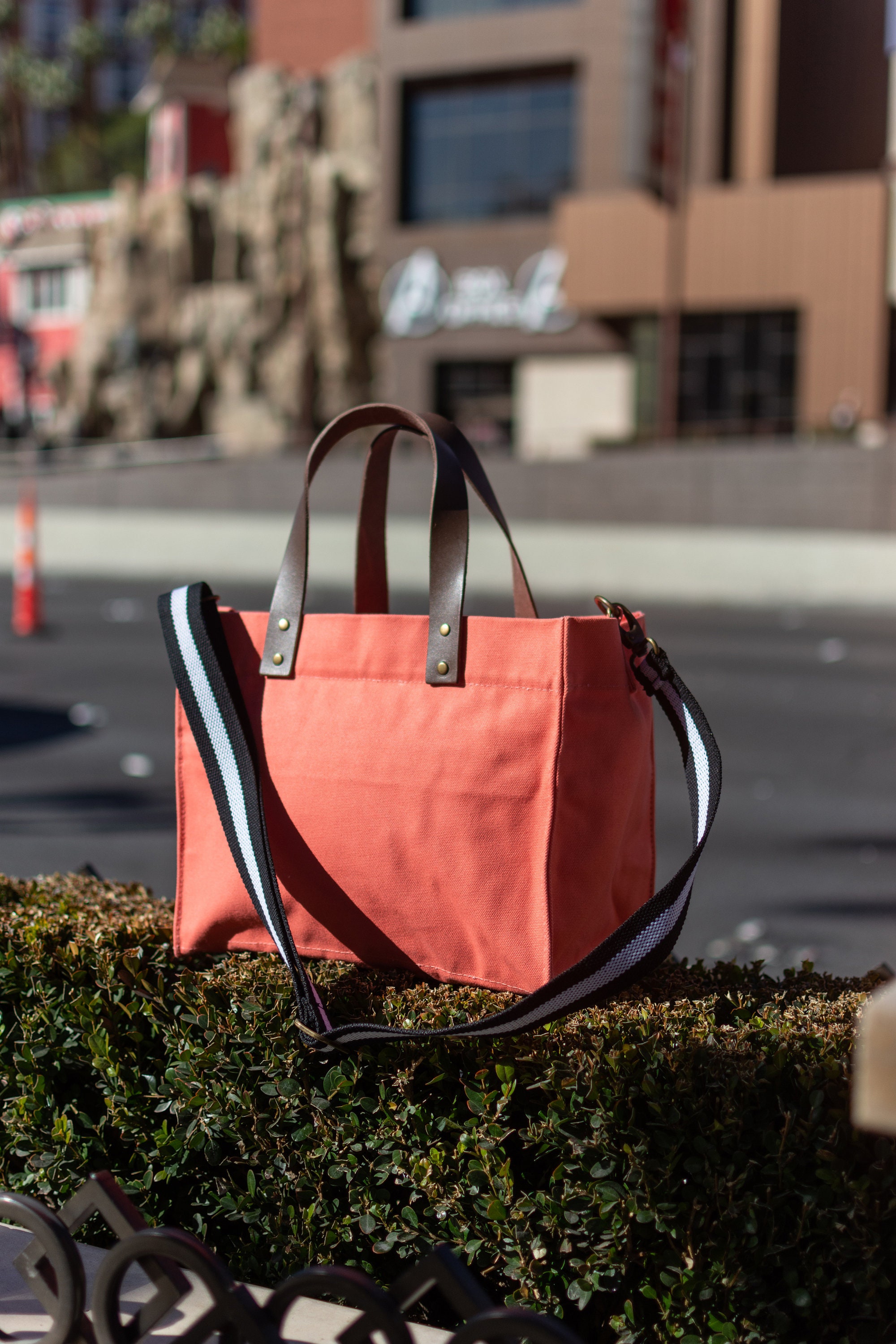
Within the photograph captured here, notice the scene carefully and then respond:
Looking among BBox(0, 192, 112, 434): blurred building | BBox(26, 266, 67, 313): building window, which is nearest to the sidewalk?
BBox(0, 192, 112, 434): blurred building

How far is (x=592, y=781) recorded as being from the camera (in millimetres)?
2158

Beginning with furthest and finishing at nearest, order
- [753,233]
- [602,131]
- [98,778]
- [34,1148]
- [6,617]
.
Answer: [602,131], [753,233], [6,617], [98,778], [34,1148]

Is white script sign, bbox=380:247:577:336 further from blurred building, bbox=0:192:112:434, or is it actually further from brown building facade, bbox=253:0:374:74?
blurred building, bbox=0:192:112:434

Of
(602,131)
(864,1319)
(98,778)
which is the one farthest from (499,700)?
(602,131)

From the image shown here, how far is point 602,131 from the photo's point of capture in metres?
34.2

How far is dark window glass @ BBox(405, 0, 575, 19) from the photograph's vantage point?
34.6 metres

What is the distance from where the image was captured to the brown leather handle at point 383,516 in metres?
2.40

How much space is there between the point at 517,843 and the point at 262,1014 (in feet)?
1.78

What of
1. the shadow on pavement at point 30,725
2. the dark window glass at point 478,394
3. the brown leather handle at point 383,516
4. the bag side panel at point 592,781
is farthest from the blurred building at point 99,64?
the bag side panel at point 592,781

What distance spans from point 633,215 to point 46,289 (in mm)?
45069

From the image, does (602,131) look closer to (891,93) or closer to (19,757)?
(891,93)

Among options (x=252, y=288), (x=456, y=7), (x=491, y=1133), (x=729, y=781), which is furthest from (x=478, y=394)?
(x=491, y=1133)

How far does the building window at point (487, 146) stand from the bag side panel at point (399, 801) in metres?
35.9

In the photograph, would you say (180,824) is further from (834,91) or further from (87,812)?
(834,91)
